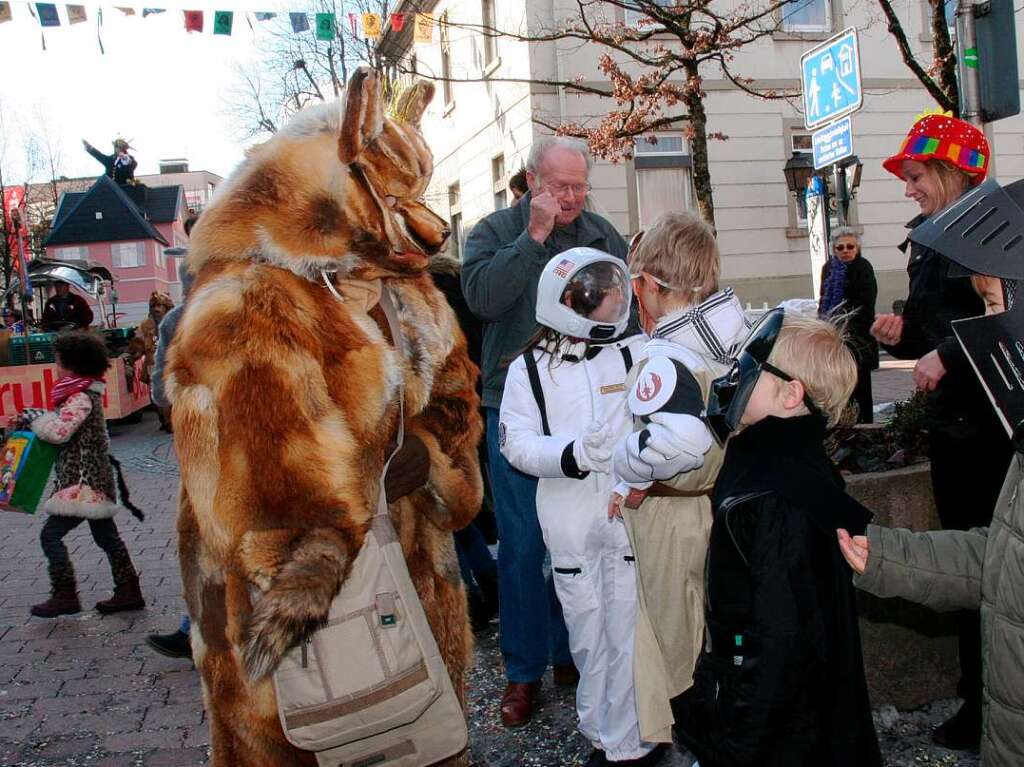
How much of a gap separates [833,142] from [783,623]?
17.1 feet

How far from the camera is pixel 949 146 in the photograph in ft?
11.0

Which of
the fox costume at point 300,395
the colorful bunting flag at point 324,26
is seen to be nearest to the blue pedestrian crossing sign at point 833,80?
the fox costume at point 300,395

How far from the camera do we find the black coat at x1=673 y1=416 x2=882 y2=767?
2.29 meters

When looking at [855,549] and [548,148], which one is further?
[548,148]

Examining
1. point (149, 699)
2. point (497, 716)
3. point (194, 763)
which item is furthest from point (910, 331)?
point (149, 699)

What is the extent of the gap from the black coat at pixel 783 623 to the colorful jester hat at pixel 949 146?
1418 mm

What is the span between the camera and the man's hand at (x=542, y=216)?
12.0 ft

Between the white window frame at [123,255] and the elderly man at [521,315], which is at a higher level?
the white window frame at [123,255]

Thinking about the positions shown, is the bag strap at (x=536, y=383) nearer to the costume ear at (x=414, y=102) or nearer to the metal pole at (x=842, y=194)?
the costume ear at (x=414, y=102)

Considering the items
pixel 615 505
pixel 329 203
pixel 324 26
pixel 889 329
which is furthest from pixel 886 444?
pixel 324 26

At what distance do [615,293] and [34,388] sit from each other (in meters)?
12.2

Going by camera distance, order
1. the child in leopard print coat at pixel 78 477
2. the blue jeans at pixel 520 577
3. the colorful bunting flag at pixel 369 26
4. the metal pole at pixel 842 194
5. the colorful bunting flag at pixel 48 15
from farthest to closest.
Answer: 1. the colorful bunting flag at pixel 369 26
2. the metal pole at pixel 842 194
3. the colorful bunting flag at pixel 48 15
4. the child in leopard print coat at pixel 78 477
5. the blue jeans at pixel 520 577

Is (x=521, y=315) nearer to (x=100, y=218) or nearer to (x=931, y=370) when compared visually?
(x=931, y=370)

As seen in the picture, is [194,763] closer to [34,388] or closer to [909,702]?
[909,702]
